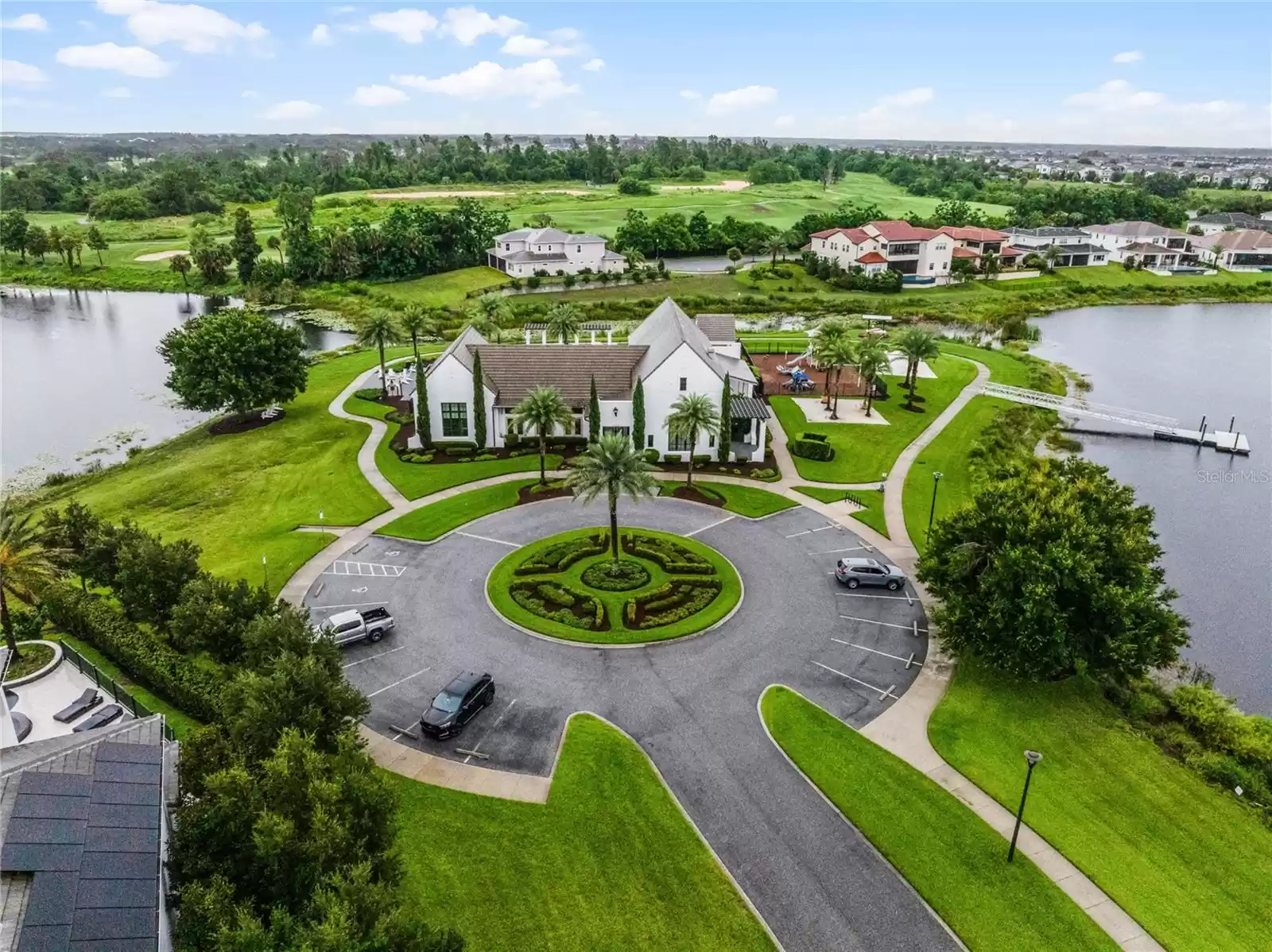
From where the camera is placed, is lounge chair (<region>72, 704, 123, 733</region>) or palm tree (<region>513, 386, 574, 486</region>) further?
palm tree (<region>513, 386, 574, 486</region>)

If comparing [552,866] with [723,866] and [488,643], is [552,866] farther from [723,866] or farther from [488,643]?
[488,643]

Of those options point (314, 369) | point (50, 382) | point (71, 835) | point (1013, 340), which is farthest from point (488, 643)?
point (1013, 340)

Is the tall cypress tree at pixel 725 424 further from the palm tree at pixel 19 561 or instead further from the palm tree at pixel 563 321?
the palm tree at pixel 19 561

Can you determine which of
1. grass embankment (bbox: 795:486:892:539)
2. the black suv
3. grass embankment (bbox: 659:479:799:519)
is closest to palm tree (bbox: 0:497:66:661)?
the black suv

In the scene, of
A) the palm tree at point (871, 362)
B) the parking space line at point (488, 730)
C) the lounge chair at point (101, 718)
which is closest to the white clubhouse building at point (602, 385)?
Result: the palm tree at point (871, 362)

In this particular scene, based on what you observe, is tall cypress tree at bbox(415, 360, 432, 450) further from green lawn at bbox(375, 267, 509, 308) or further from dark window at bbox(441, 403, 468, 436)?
green lawn at bbox(375, 267, 509, 308)

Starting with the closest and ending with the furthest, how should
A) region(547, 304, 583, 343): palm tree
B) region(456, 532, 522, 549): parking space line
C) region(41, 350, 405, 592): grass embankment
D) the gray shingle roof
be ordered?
region(41, 350, 405, 592): grass embankment → region(456, 532, 522, 549): parking space line → the gray shingle roof → region(547, 304, 583, 343): palm tree
